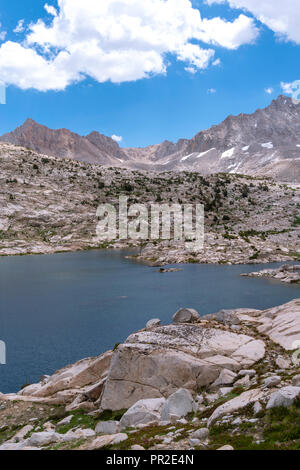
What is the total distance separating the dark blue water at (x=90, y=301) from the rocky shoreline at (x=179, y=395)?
19.8 ft

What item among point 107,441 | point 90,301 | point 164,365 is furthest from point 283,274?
point 107,441

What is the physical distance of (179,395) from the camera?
1509 cm

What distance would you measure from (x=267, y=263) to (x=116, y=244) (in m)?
53.2

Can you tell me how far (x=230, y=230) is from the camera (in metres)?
113

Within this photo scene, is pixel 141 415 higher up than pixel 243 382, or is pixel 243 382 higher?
pixel 243 382

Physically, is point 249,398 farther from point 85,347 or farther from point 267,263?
point 267,263

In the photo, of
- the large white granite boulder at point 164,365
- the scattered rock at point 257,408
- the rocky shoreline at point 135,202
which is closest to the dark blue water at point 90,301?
the large white granite boulder at point 164,365

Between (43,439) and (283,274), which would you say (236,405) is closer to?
(43,439)

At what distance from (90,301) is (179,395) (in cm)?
3777

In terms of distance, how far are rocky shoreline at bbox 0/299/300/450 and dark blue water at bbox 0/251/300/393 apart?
6.03 metres

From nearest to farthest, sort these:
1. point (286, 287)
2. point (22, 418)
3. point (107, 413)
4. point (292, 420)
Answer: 1. point (292, 420)
2. point (107, 413)
3. point (22, 418)
4. point (286, 287)

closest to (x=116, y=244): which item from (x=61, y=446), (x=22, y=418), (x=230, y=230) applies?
(x=230, y=230)

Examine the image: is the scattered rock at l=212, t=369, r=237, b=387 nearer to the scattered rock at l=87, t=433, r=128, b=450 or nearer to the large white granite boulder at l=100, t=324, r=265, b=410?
the large white granite boulder at l=100, t=324, r=265, b=410
